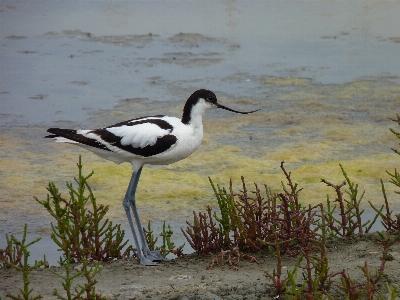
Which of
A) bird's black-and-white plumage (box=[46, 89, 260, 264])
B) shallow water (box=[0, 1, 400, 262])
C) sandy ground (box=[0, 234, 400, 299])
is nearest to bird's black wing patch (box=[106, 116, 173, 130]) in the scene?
bird's black-and-white plumage (box=[46, 89, 260, 264])

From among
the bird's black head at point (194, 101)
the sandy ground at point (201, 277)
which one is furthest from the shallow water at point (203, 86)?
the sandy ground at point (201, 277)

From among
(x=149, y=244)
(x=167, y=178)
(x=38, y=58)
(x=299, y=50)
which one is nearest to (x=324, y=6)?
(x=299, y=50)

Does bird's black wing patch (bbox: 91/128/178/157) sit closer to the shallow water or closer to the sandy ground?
the sandy ground

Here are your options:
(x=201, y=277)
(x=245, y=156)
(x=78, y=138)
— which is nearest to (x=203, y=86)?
(x=245, y=156)

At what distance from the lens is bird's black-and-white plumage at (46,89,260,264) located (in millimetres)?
4980

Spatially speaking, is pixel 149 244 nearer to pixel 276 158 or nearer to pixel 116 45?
pixel 276 158

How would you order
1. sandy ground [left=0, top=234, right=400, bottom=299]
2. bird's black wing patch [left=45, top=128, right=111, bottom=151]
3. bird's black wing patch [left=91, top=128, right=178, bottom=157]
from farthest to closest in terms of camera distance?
bird's black wing patch [left=45, top=128, right=111, bottom=151] → bird's black wing patch [left=91, top=128, right=178, bottom=157] → sandy ground [left=0, top=234, right=400, bottom=299]

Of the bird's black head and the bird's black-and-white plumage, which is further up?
the bird's black head

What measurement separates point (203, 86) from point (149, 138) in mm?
4664

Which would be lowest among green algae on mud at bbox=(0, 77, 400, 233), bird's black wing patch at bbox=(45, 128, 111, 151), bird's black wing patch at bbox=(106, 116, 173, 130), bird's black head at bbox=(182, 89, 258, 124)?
green algae on mud at bbox=(0, 77, 400, 233)

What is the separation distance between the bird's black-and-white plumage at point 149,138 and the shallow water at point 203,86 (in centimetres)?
106

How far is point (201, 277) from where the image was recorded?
4.46 metres

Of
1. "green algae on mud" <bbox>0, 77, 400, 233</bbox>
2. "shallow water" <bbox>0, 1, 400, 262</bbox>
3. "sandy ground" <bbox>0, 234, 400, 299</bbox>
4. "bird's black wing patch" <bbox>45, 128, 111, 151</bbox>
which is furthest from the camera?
"shallow water" <bbox>0, 1, 400, 262</bbox>

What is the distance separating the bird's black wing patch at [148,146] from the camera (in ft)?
16.3
